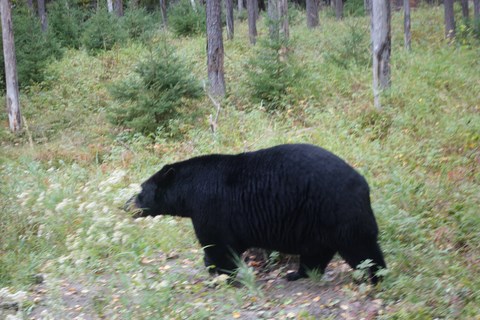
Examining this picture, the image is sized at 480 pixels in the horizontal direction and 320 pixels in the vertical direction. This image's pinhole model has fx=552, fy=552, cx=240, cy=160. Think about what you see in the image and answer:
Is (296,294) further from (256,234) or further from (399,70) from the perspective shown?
(399,70)

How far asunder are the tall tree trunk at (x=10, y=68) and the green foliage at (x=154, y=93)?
6109 millimetres

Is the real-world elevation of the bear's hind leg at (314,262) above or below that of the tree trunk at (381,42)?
below

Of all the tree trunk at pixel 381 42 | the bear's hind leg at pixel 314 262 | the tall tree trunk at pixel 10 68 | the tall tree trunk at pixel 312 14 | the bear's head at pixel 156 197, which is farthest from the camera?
the tall tree trunk at pixel 312 14

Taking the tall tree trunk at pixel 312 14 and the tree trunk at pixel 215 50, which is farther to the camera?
the tall tree trunk at pixel 312 14

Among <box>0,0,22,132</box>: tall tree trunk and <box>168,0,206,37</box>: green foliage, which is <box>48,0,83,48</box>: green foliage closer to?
<box>168,0,206,37</box>: green foliage

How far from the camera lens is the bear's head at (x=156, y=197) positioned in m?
6.72

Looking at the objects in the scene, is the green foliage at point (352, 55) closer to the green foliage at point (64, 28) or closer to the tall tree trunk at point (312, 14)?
the tall tree trunk at point (312, 14)

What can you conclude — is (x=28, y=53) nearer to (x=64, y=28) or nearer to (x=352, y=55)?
(x=64, y=28)

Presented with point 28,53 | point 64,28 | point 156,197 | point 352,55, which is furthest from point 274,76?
point 64,28

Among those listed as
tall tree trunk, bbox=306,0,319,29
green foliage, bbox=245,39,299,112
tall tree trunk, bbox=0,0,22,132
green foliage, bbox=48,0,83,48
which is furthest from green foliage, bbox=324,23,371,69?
green foliage, bbox=48,0,83,48

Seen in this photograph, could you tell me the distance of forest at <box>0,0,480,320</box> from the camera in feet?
18.4

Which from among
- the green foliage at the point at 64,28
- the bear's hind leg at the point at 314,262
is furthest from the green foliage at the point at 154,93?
the green foliage at the point at 64,28

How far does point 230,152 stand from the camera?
10.8 metres

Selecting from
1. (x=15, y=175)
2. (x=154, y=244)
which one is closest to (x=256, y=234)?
(x=154, y=244)
